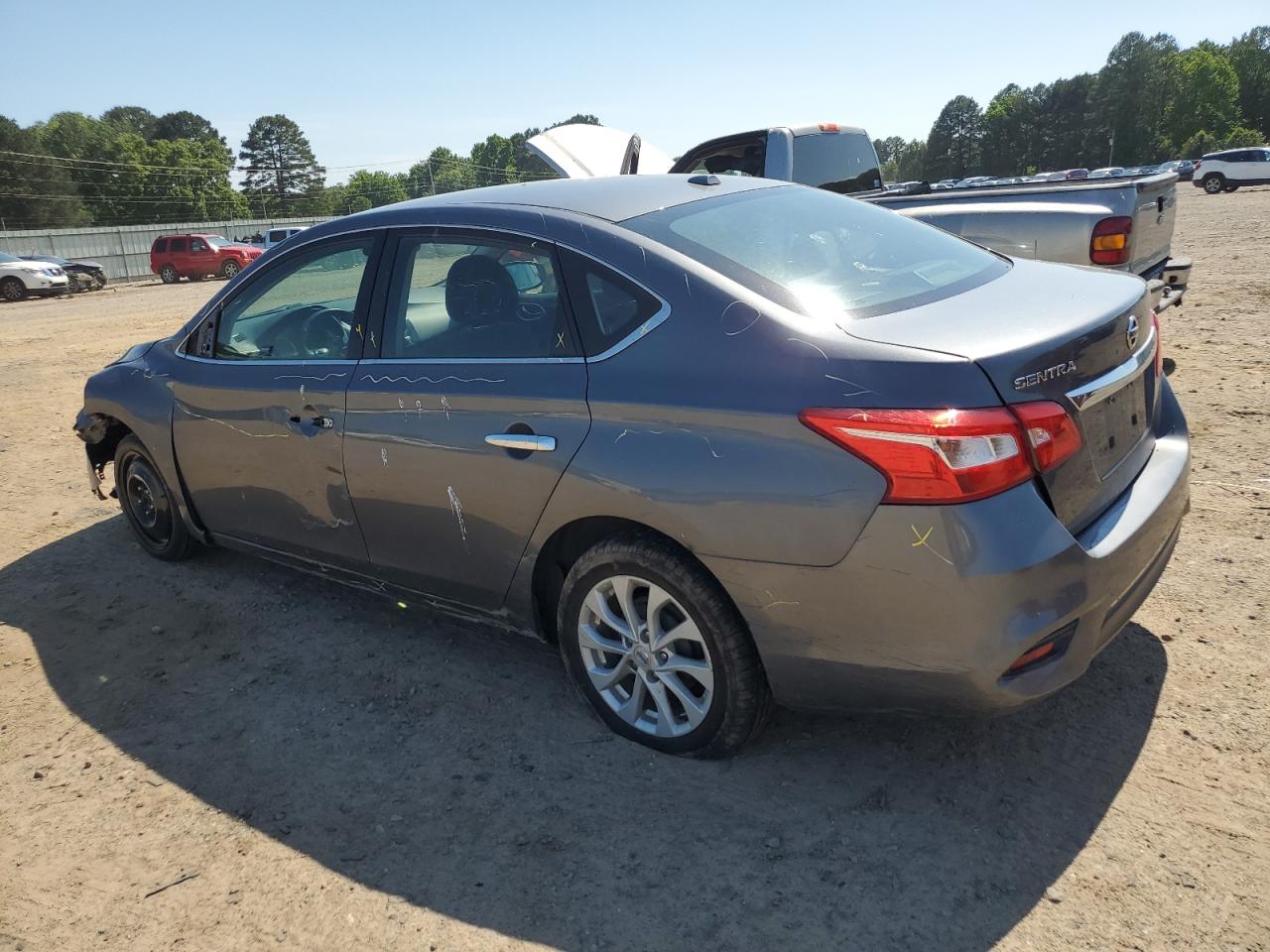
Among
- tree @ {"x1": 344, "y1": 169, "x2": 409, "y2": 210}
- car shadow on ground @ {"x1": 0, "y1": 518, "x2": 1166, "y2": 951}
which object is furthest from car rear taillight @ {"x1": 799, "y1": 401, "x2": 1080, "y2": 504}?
tree @ {"x1": 344, "y1": 169, "x2": 409, "y2": 210}

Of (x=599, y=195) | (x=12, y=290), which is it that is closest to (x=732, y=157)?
(x=599, y=195)

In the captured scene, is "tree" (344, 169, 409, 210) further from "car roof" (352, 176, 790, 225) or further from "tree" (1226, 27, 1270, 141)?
"tree" (1226, 27, 1270, 141)

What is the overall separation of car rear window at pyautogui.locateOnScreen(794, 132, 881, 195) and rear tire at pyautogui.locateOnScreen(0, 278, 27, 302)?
27.4m

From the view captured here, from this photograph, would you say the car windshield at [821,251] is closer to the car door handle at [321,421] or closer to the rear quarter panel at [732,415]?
the rear quarter panel at [732,415]

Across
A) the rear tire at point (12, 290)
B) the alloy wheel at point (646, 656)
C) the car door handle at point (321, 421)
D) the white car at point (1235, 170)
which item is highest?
the white car at point (1235, 170)

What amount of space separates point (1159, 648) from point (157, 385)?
4496 millimetres

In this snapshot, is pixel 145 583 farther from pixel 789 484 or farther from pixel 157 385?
pixel 789 484

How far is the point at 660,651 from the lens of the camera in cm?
288

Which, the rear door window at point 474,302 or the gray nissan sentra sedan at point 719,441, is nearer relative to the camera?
the gray nissan sentra sedan at point 719,441

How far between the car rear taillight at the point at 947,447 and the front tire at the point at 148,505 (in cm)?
369

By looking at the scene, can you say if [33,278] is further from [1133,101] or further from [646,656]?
[1133,101]

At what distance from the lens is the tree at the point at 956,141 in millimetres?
137125

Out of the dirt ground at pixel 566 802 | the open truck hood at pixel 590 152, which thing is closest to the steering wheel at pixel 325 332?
the dirt ground at pixel 566 802

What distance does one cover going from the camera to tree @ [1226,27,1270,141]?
10512 cm
